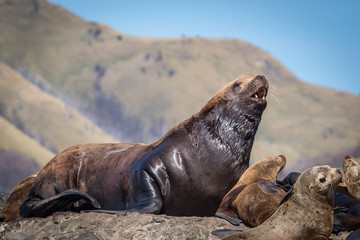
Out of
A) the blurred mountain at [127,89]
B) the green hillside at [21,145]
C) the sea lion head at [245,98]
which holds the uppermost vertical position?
the sea lion head at [245,98]

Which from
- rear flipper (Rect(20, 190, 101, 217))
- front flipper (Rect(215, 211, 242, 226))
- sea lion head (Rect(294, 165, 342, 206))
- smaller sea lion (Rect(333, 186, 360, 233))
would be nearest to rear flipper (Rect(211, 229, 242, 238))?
front flipper (Rect(215, 211, 242, 226))

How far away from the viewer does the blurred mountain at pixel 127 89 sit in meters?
134

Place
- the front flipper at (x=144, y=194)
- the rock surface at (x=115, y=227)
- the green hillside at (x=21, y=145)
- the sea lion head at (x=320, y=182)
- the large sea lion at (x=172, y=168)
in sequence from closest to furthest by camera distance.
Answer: the sea lion head at (x=320, y=182) → the rock surface at (x=115, y=227) → the front flipper at (x=144, y=194) → the large sea lion at (x=172, y=168) → the green hillside at (x=21, y=145)

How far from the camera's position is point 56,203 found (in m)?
8.11

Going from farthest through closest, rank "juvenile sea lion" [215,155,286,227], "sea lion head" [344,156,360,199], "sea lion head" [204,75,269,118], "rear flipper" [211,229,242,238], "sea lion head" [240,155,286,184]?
"sea lion head" [204,75,269,118] → "sea lion head" [240,155,286,184] → "sea lion head" [344,156,360,199] → "juvenile sea lion" [215,155,286,227] → "rear flipper" [211,229,242,238]

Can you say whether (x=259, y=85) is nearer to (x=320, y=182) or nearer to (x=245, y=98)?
(x=245, y=98)

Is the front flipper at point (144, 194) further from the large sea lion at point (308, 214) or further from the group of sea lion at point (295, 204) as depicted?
the large sea lion at point (308, 214)

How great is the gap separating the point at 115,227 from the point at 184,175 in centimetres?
138

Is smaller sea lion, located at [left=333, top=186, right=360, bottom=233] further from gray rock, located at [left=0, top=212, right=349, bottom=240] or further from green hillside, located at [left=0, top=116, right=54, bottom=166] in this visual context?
green hillside, located at [left=0, top=116, right=54, bottom=166]

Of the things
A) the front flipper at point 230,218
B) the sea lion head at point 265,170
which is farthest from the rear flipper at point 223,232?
the sea lion head at point 265,170

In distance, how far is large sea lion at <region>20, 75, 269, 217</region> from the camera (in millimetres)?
7992

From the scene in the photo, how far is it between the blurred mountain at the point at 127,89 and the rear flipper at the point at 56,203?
120 meters

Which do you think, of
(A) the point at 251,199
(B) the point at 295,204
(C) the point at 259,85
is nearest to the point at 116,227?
(A) the point at 251,199

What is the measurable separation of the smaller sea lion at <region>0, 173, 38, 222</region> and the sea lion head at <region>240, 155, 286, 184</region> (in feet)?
11.1
